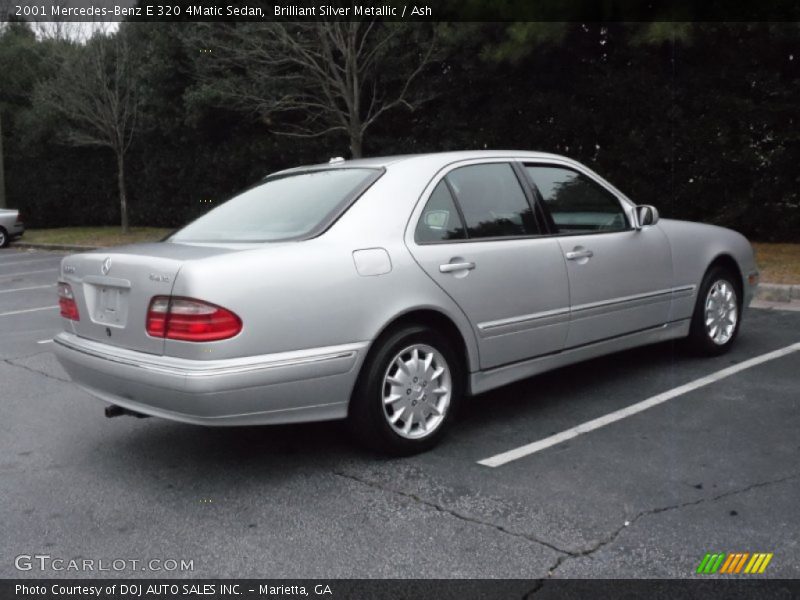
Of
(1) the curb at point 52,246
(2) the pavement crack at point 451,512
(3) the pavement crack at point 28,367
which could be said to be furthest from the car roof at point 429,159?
(1) the curb at point 52,246

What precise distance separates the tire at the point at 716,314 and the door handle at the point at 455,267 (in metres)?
2.25

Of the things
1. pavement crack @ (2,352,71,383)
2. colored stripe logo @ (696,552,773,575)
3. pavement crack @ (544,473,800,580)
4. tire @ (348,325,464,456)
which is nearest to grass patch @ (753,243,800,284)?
pavement crack @ (544,473,800,580)

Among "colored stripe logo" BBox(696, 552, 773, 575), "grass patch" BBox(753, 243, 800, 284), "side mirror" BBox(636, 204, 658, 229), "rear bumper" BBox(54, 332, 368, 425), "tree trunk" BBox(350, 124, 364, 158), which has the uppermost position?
"tree trunk" BBox(350, 124, 364, 158)

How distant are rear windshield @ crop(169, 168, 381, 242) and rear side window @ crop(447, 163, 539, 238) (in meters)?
0.51

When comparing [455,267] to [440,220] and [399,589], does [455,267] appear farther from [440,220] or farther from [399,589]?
[399,589]

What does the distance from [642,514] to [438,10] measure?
12.0 meters

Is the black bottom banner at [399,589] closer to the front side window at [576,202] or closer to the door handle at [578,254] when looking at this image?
the door handle at [578,254]

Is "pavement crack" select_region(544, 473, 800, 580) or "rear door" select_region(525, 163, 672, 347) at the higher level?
"rear door" select_region(525, 163, 672, 347)

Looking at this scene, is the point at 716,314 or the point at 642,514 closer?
the point at 642,514

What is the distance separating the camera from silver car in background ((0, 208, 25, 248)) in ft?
75.0

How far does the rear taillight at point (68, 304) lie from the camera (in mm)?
4277

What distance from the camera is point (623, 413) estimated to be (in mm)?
4809

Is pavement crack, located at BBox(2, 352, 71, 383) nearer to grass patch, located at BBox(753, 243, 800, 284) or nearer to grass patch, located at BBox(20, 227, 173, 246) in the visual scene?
grass patch, located at BBox(753, 243, 800, 284)

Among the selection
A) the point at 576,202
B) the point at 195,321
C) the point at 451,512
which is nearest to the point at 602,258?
the point at 576,202
